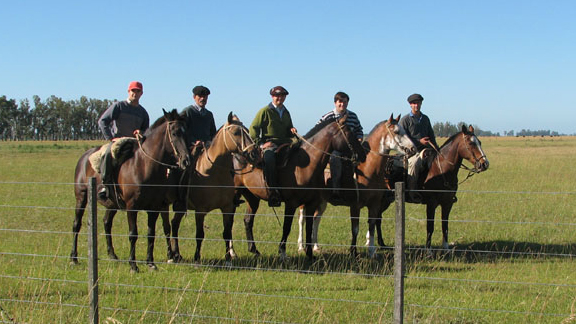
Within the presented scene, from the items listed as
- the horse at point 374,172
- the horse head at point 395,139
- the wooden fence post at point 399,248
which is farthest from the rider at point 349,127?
the wooden fence post at point 399,248

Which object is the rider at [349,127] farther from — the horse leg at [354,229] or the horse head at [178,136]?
the horse head at [178,136]

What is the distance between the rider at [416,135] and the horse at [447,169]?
24cm

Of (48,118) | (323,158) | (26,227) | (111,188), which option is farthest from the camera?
(48,118)

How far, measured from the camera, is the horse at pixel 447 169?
9977 millimetres

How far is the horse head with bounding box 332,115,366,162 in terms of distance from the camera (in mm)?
8945

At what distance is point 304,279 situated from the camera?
756cm

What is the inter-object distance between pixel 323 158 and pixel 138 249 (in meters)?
3.99

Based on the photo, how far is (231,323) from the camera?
5.54m

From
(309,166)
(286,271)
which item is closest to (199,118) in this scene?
(309,166)

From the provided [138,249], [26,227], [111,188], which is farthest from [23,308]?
[26,227]

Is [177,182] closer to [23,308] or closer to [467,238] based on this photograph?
[23,308]

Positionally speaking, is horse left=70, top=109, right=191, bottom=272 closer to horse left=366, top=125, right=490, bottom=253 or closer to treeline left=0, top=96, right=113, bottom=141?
horse left=366, top=125, right=490, bottom=253

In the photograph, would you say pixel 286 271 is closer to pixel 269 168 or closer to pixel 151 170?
pixel 269 168

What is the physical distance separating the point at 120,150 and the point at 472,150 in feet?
21.3
